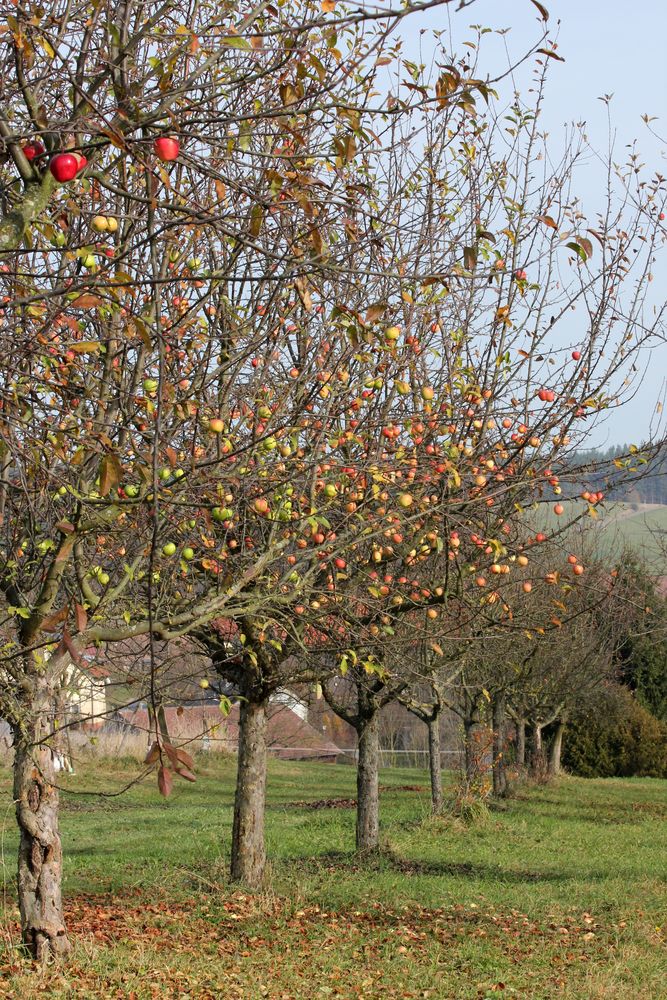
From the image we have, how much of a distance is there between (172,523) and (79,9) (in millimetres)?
2688

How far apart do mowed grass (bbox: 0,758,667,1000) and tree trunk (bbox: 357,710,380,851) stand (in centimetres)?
38

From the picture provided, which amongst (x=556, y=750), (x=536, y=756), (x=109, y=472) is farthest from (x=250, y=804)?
(x=556, y=750)

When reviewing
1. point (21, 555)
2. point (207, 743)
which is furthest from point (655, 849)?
point (207, 743)

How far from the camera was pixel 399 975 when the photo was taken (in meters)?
7.25

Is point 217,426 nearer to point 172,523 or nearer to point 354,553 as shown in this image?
point 172,523

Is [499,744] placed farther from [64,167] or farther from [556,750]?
[64,167]

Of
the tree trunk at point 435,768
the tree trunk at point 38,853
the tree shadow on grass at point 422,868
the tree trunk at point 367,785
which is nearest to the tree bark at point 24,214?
the tree trunk at point 38,853

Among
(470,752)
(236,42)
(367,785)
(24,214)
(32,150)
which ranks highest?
(236,42)

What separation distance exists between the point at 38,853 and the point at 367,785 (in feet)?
25.5

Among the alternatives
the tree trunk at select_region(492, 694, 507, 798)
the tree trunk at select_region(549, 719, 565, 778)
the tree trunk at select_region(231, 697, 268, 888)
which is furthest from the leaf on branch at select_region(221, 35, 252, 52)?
the tree trunk at select_region(549, 719, 565, 778)

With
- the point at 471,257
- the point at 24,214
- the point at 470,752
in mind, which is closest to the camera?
the point at 471,257

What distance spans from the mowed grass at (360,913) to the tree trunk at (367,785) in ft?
1.25

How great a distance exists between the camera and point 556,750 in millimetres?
29672

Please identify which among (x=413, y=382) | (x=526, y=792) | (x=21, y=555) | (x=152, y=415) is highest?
(x=413, y=382)
